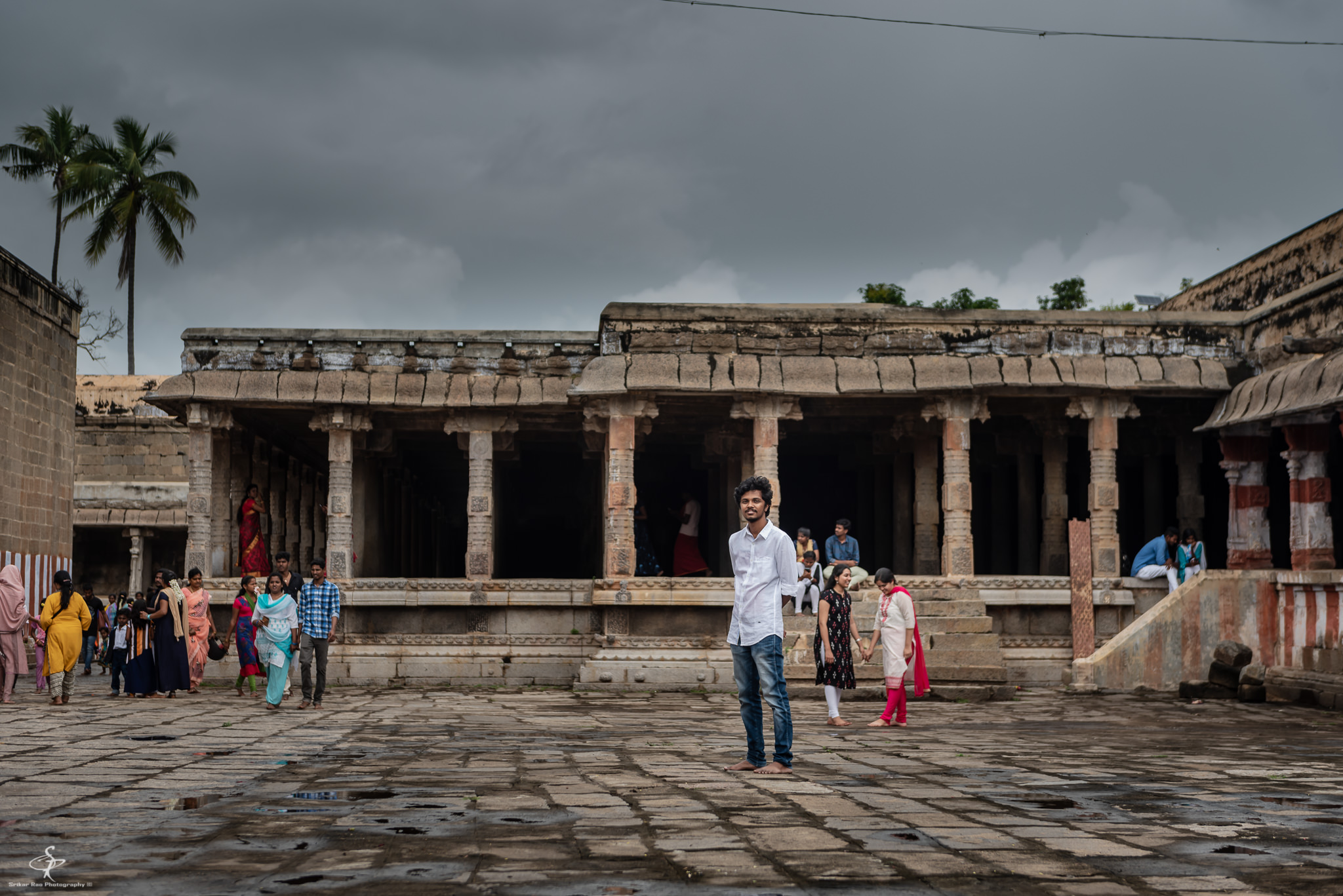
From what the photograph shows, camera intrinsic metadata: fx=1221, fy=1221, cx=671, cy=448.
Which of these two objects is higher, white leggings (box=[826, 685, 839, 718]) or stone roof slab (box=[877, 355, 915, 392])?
stone roof slab (box=[877, 355, 915, 392])

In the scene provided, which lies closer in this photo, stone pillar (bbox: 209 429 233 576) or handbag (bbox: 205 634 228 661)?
handbag (bbox: 205 634 228 661)

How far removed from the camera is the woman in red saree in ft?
61.9

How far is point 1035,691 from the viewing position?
16.2m

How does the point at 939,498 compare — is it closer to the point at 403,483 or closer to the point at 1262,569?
the point at 1262,569

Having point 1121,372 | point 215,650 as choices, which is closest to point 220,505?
point 215,650

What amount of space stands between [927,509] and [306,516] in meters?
13.6

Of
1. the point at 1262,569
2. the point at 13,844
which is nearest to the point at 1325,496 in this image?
the point at 1262,569

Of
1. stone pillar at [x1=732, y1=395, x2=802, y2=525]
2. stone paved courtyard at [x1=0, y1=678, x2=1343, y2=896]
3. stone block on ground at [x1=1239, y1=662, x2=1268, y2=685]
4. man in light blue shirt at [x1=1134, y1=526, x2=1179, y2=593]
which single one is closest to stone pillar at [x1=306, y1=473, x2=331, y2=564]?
stone pillar at [x1=732, y1=395, x2=802, y2=525]

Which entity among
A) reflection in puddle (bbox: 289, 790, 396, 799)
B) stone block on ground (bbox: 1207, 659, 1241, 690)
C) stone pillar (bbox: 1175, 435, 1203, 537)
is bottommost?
stone block on ground (bbox: 1207, 659, 1241, 690)

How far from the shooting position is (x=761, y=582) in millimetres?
7605

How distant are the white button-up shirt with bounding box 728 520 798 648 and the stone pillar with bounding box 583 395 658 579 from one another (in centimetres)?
946

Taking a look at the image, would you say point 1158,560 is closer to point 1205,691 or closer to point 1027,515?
point 1205,691

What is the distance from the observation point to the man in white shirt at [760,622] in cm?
753

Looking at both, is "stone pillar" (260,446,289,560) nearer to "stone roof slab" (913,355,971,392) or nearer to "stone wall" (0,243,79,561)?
"stone wall" (0,243,79,561)
